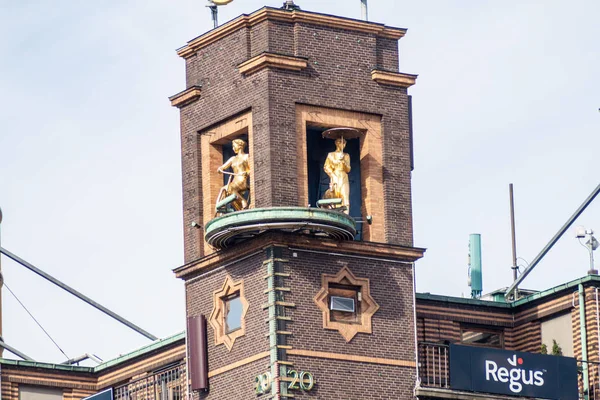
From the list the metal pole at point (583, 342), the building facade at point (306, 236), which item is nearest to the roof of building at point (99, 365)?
the building facade at point (306, 236)

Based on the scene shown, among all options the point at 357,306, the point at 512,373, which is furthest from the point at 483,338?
the point at 357,306

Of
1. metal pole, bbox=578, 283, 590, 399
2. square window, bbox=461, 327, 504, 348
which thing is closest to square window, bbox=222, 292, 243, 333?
square window, bbox=461, 327, 504, 348

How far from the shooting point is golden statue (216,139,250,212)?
80125 mm

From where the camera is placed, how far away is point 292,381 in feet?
251

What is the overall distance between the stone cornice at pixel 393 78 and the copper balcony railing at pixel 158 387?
12.0m

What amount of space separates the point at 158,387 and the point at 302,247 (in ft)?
35.3

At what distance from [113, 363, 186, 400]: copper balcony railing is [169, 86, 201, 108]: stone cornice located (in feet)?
29.5

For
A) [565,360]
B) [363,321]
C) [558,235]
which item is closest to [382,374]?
[363,321]

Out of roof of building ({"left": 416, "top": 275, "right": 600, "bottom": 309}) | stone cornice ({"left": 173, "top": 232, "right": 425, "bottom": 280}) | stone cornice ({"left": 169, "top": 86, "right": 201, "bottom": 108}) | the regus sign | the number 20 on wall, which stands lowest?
the number 20 on wall

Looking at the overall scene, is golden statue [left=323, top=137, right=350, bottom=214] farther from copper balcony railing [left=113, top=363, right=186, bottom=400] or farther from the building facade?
copper balcony railing [left=113, top=363, right=186, bottom=400]

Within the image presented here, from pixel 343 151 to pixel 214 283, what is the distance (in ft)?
20.3

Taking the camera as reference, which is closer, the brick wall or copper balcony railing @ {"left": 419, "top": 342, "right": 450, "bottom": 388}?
the brick wall

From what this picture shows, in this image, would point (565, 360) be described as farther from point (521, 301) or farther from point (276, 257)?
point (276, 257)

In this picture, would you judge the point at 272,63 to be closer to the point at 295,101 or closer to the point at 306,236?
the point at 295,101
